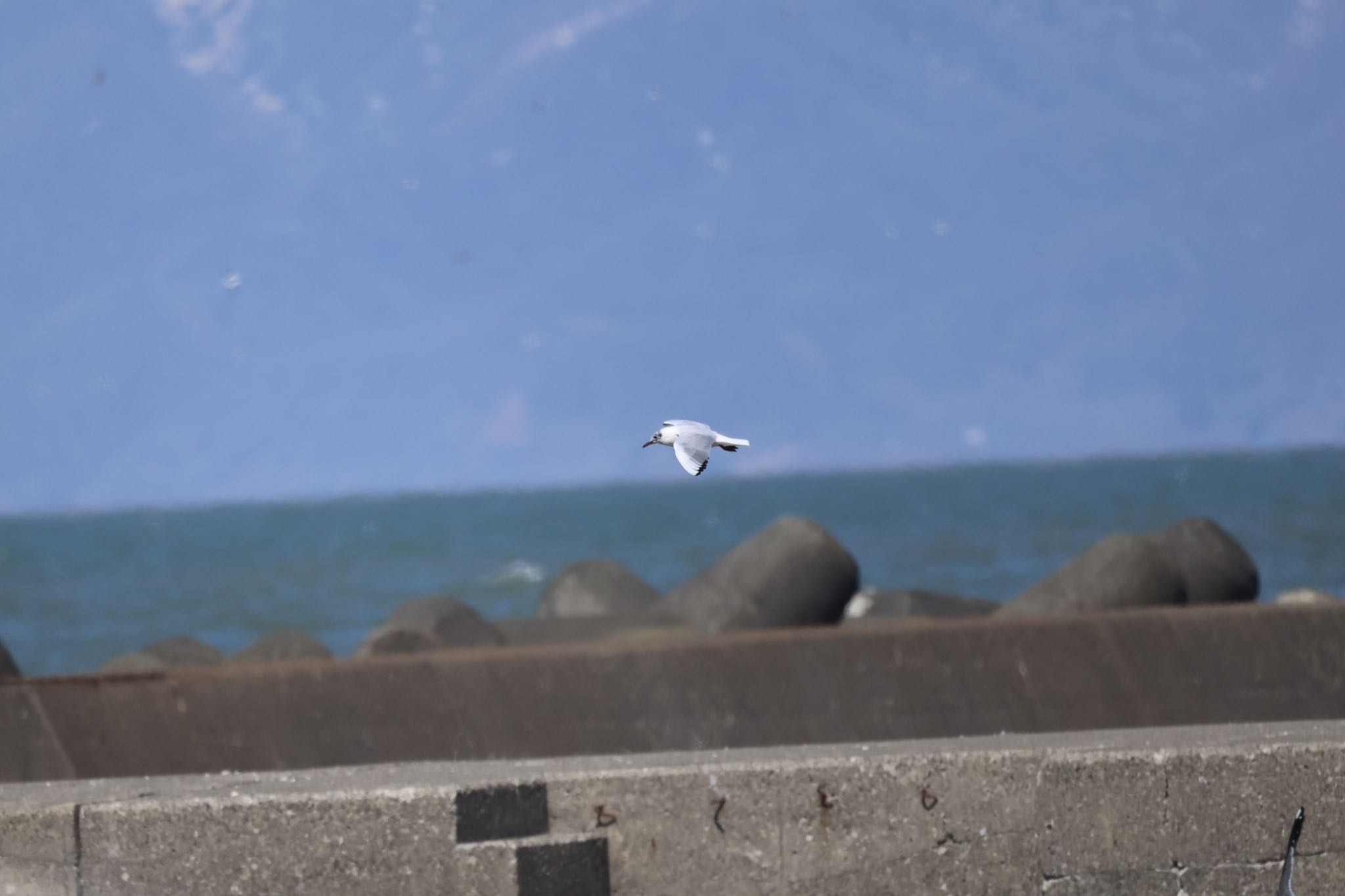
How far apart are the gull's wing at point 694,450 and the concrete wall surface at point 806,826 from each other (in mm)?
2135

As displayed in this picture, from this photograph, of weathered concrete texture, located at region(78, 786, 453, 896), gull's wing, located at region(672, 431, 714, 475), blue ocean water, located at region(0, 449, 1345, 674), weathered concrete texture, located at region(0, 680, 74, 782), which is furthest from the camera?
blue ocean water, located at region(0, 449, 1345, 674)

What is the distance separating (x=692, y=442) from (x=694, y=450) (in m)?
0.02

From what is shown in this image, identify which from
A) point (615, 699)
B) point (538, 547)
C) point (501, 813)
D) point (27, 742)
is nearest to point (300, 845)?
point (501, 813)

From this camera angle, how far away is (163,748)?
5996 millimetres

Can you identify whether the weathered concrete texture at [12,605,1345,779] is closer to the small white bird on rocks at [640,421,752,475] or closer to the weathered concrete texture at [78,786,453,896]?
the weathered concrete texture at [78,786,453,896]

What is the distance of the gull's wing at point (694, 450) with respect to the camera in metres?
2.37

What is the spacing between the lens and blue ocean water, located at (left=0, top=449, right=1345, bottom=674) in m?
31.9

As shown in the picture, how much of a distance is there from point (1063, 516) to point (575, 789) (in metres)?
47.3

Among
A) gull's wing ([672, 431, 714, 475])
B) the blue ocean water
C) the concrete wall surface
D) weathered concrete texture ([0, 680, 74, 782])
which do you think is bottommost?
the concrete wall surface

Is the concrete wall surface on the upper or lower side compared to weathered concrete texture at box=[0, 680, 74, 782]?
lower

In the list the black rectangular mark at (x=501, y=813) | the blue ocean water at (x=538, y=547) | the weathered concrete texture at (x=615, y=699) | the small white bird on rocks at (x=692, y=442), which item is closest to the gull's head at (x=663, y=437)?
the small white bird on rocks at (x=692, y=442)

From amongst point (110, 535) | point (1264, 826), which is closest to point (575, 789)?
point (1264, 826)

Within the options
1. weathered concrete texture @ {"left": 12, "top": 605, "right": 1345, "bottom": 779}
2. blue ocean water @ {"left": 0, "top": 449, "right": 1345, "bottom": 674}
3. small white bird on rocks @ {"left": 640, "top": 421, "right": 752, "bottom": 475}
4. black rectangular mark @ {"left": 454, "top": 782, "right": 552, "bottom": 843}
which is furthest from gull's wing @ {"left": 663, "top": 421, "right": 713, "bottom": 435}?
blue ocean water @ {"left": 0, "top": 449, "right": 1345, "bottom": 674}

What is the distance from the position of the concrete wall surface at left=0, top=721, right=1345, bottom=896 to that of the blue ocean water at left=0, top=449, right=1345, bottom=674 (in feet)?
70.9
